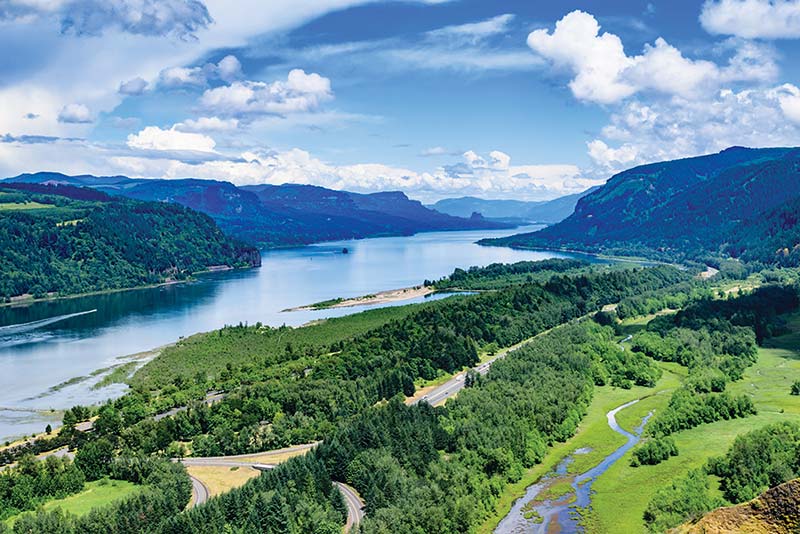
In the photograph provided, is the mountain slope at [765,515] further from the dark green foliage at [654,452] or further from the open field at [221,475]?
the dark green foliage at [654,452]

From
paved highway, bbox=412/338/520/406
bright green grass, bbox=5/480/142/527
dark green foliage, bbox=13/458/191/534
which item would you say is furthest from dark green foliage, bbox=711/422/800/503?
bright green grass, bbox=5/480/142/527

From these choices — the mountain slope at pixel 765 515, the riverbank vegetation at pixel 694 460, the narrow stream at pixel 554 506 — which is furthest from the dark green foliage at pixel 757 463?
the mountain slope at pixel 765 515

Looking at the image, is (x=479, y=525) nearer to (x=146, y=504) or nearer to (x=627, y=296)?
(x=146, y=504)

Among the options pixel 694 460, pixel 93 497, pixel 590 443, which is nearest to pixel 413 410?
pixel 590 443

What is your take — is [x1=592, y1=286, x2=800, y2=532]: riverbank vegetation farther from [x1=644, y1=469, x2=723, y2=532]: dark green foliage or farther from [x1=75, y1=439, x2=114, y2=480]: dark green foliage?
[x1=75, y1=439, x2=114, y2=480]: dark green foliage

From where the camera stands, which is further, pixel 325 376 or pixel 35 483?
pixel 325 376

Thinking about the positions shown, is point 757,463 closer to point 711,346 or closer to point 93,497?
point 93,497
